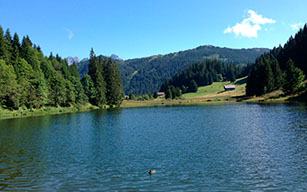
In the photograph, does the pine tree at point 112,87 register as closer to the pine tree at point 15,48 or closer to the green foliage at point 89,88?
the green foliage at point 89,88

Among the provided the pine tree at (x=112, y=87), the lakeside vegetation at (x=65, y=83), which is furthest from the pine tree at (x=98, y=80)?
the pine tree at (x=112, y=87)

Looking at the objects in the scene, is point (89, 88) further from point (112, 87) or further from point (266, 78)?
point (266, 78)

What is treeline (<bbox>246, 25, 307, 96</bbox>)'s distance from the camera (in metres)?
124

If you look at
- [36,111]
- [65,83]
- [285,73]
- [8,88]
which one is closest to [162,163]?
[8,88]

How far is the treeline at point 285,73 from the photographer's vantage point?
124 metres

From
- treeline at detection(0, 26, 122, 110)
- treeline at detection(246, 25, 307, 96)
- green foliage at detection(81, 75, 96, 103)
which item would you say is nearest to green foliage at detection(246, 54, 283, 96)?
treeline at detection(246, 25, 307, 96)

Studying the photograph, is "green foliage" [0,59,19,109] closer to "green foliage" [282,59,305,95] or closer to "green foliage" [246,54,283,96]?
"green foliage" [282,59,305,95]

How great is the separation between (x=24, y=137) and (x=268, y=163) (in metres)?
38.3

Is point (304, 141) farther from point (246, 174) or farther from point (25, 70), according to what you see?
point (25, 70)

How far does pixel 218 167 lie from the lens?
23.5 metres

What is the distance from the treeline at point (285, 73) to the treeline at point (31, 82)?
298ft

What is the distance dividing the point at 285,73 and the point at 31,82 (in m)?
120

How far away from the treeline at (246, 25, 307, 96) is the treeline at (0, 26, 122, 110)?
9096 centimetres

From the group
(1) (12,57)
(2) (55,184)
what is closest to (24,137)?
(2) (55,184)
